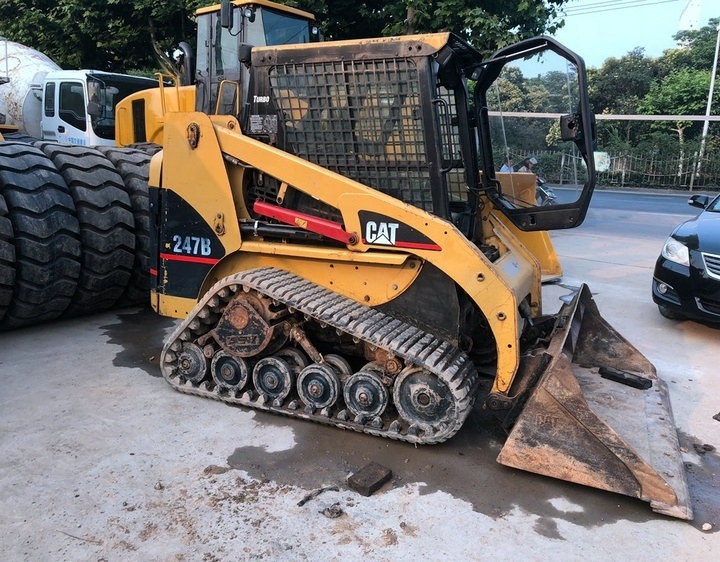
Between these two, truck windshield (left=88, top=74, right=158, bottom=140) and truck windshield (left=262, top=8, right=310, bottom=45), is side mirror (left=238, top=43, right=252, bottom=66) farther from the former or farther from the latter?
truck windshield (left=88, top=74, right=158, bottom=140)

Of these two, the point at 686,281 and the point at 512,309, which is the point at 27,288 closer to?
the point at 512,309

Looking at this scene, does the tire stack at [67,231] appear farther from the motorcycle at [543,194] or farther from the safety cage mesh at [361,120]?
the motorcycle at [543,194]

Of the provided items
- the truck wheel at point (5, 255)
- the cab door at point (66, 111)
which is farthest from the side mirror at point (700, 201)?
the cab door at point (66, 111)

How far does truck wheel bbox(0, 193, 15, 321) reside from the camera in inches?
195

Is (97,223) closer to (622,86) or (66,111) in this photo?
(66,111)

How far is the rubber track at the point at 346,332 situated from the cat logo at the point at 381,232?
438 mm

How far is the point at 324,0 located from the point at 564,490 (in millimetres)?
9154

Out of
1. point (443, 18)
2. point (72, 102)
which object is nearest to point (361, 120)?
point (443, 18)

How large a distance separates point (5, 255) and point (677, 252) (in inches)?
238

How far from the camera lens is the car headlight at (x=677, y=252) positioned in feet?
19.4

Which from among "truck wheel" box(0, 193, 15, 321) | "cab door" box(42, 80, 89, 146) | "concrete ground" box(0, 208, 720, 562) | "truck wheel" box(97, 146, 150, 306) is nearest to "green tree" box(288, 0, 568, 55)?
"cab door" box(42, 80, 89, 146)

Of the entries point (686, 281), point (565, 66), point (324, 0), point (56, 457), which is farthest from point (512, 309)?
point (324, 0)

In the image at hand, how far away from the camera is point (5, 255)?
195 inches

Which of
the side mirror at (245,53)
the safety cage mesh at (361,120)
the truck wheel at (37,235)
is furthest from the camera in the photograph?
the truck wheel at (37,235)
